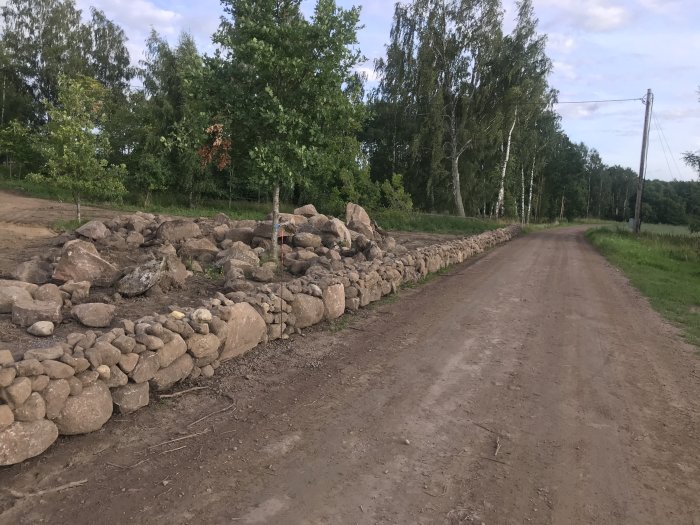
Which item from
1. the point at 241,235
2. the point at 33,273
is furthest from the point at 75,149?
the point at 33,273

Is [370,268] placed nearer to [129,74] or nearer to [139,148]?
[139,148]

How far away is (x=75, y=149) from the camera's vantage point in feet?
50.8

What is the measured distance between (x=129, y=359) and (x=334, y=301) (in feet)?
12.5

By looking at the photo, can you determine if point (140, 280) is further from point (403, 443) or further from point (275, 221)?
point (403, 443)

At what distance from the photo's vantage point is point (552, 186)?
70688 mm

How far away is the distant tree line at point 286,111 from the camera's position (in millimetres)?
10125

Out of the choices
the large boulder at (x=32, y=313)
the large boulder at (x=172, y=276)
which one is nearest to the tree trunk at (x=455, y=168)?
the large boulder at (x=172, y=276)

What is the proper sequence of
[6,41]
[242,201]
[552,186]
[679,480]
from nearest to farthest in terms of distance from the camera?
[679,480], [242,201], [6,41], [552,186]

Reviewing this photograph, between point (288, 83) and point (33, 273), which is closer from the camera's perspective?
point (33, 273)

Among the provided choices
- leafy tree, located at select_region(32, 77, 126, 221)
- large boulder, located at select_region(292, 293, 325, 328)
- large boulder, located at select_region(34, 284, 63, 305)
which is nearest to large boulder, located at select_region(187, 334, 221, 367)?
large boulder, located at select_region(292, 293, 325, 328)

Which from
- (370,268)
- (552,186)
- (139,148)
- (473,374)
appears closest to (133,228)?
(370,268)

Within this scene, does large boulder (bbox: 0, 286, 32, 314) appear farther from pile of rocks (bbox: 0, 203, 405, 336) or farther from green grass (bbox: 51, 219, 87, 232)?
green grass (bbox: 51, 219, 87, 232)

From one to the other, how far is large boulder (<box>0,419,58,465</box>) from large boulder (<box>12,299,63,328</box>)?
9.15 feet

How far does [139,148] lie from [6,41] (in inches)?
833
